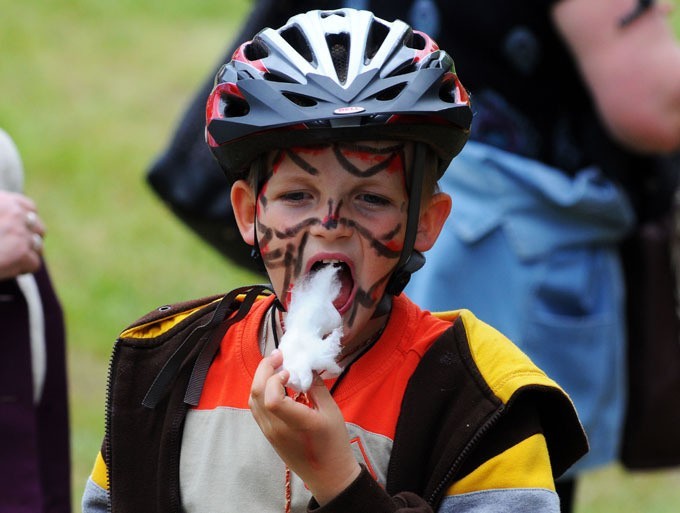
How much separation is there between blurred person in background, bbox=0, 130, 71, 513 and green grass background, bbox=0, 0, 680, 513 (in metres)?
3.22

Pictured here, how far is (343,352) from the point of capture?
3.50 meters

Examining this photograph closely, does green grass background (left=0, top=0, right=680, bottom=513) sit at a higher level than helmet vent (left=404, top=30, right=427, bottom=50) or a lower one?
lower

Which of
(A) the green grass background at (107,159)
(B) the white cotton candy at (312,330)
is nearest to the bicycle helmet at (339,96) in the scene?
(B) the white cotton candy at (312,330)

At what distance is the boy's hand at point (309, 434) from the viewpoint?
122 inches

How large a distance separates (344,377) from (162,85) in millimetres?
11302

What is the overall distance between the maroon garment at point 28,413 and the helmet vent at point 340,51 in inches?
58.9

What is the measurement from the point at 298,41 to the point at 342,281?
0.65 metres

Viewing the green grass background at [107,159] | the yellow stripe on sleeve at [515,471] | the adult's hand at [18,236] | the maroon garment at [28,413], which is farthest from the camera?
the green grass background at [107,159]

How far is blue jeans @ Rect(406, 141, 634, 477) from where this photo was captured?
5.44 meters

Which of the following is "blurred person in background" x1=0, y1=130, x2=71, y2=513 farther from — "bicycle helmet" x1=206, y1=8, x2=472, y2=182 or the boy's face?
the boy's face

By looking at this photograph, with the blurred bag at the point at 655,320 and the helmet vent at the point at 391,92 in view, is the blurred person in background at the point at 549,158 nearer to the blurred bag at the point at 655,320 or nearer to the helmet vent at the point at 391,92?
the blurred bag at the point at 655,320

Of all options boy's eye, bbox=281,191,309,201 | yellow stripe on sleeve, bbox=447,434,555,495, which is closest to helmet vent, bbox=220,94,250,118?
boy's eye, bbox=281,191,309,201

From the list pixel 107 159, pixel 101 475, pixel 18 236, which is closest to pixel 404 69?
pixel 101 475

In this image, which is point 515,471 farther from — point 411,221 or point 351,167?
point 351,167
